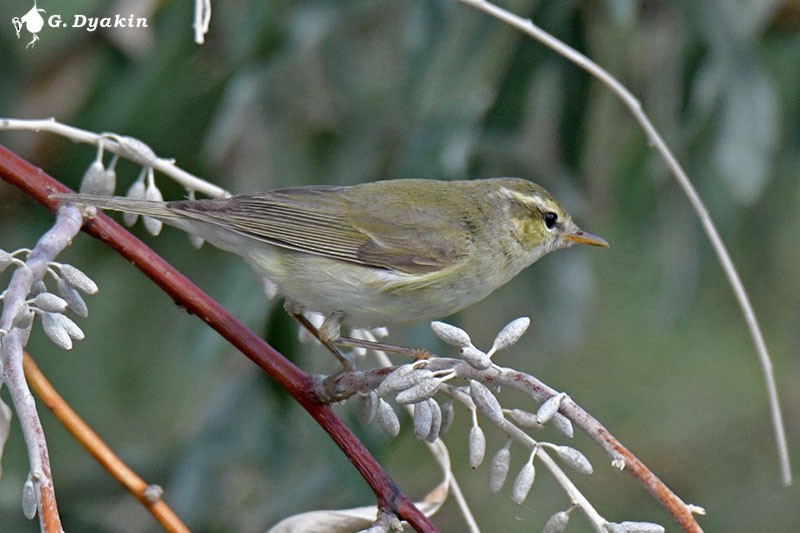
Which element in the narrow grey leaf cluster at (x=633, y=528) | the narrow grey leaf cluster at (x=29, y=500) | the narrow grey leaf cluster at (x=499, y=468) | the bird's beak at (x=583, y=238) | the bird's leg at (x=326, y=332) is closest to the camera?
the narrow grey leaf cluster at (x=29, y=500)

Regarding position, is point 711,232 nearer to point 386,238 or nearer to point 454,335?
point 454,335

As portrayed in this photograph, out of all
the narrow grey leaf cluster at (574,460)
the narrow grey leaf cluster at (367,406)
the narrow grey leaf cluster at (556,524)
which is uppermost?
the narrow grey leaf cluster at (367,406)

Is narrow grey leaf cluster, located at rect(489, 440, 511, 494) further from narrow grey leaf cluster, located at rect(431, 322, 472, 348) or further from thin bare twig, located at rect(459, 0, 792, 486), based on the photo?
thin bare twig, located at rect(459, 0, 792, 486)

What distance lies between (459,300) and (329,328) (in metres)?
0.35

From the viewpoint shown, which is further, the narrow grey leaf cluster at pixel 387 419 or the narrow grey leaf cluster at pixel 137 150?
the narrow grey leaf cluster at pixel 137 150

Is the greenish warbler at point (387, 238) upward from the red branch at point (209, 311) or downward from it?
upward

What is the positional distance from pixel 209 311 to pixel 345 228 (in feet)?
3.15

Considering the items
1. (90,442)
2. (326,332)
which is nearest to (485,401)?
(90,442)

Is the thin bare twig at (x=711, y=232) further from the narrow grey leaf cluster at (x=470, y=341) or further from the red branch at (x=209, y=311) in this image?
the red branch at (x=209, y=311)

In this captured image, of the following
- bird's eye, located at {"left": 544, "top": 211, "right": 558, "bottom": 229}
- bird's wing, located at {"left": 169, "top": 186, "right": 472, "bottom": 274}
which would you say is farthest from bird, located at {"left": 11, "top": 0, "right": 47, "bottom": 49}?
bird's eye, located at {"left": 544, "top": 211, "right": 558, "bottom": 229}

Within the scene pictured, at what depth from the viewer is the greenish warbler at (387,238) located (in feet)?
8.39

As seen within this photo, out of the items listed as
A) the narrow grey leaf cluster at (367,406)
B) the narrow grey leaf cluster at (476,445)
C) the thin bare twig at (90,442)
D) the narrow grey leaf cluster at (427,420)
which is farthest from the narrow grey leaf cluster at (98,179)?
the narrow grey leaf cluster at (476,445)

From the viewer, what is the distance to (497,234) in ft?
9.41

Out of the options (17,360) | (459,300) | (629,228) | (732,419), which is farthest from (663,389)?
(17,360)
